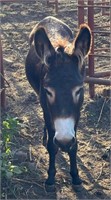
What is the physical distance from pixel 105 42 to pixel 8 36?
1.80 m

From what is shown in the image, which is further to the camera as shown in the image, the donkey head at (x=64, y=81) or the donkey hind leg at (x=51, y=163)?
the donkey hind leg at (x=51, y=163)

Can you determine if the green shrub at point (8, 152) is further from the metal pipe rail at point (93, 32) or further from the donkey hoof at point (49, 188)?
the metal pipe rail at point (93, 32)

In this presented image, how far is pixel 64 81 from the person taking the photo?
344cm

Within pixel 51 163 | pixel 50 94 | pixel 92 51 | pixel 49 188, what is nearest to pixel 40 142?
pixel 51 163

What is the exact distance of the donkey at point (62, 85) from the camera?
10.9 ft

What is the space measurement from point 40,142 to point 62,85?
1.42 meters

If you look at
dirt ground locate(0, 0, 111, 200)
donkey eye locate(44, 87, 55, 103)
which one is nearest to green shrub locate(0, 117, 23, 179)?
dirt ground locate(0, 0, 111, 200)

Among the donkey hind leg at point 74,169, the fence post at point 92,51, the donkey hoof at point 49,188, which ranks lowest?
the donkey hoof at point 49,188

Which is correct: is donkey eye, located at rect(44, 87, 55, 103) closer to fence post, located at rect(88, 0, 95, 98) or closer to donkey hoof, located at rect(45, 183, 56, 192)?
donkey hoof, located at rect(45, 183, 56, 192)

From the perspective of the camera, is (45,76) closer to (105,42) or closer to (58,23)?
(58,23)

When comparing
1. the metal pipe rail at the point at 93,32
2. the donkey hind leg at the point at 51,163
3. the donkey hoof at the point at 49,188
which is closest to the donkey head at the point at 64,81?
the donkey hind leg at the point at 51,163

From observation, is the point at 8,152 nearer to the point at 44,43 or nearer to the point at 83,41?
the point at 44,43

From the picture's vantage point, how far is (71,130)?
328 cm

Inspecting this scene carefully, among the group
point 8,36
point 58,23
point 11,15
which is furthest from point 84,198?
point 11,15
